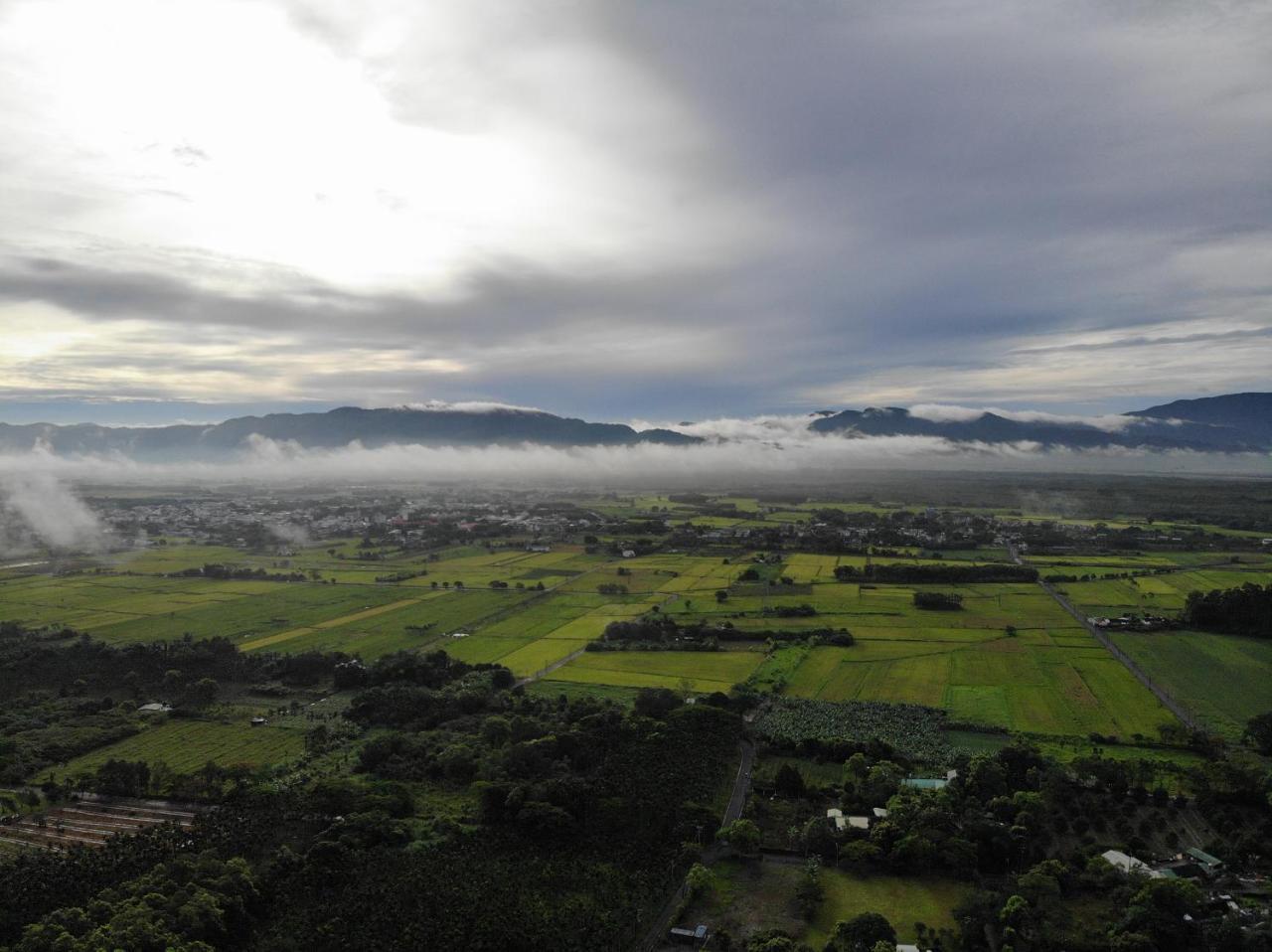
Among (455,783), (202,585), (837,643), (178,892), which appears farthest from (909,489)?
(178,892)

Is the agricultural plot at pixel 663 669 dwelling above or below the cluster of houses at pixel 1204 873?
above

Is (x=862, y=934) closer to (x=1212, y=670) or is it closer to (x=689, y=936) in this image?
(x=689, y=936)

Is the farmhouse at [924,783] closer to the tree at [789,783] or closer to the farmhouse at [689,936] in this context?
the tree at [789,783]

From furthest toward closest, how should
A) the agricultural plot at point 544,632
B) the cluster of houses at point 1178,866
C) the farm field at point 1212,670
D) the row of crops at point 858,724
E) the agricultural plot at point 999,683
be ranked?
the agricultural plot at point 544,632 → the farm field at point 1212,670 → the agricultural plot at point 999,683 → the row of crops at point 858,724 → the cluster of houses at point 1178,866

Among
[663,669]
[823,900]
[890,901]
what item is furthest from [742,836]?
[663,669]

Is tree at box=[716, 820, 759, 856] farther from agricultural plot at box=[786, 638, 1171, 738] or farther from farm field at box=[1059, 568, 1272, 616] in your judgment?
farm field at box=[1059, 568, 1272, 616]

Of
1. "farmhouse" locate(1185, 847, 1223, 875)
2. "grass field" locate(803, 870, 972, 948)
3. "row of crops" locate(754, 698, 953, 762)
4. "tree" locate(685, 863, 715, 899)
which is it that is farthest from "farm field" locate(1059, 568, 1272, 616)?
"tree" locate(685, 863, 715, 899)

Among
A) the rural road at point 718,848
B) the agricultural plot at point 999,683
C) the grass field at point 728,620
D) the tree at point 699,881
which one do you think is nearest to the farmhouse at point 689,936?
the rural road at point 718,848
